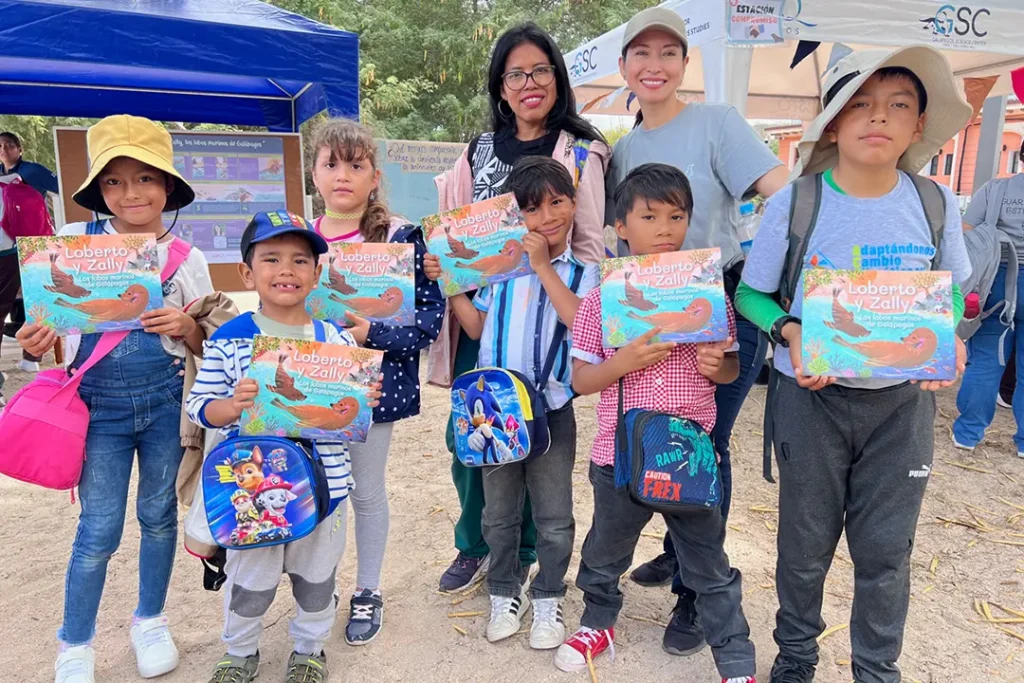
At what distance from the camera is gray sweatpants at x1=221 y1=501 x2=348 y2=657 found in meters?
2.21

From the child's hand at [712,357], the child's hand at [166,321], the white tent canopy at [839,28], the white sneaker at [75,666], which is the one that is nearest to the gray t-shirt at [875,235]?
the child's hand at [712,357]

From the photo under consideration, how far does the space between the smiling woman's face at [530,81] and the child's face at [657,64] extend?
316mm

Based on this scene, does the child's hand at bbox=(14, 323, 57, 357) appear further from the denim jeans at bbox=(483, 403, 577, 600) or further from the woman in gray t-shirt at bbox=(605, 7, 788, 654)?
the woman in gray t-shirt at bbox=(605, 7, 788, 654)

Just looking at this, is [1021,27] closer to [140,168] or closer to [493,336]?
[493,336]

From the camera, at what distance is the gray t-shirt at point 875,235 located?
199cm

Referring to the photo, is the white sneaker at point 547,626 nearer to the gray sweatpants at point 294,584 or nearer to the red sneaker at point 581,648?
the red sneaker at point 581,648

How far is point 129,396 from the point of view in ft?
7.45

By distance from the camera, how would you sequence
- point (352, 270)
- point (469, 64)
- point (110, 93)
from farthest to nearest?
point (469, 64) < point (110, 93) < point (352, 270)

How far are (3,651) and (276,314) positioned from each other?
177 cm

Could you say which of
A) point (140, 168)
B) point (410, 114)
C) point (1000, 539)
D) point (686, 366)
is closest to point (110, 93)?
point (140, 168)

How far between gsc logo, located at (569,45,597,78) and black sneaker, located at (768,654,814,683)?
6.68m

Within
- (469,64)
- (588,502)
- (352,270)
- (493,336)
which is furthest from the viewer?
(469,64)

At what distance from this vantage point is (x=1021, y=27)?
5.54 metres

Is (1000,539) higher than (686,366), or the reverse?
(686,366)
